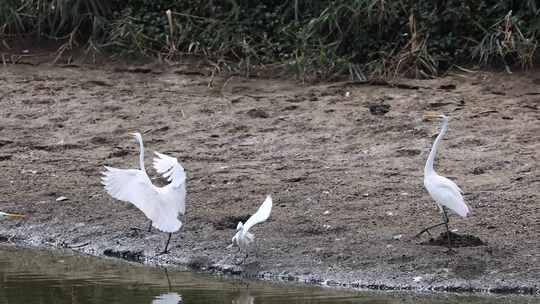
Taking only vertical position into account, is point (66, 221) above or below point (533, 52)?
below

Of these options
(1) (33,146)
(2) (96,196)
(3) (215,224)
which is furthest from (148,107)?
(3) (215,224)

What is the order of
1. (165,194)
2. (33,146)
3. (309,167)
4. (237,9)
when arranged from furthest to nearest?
(237,9)
(33,146)
(309,167)
(165,194)

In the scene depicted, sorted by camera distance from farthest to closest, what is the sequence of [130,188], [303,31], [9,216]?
[303,31]
[9,216]
[130,188]

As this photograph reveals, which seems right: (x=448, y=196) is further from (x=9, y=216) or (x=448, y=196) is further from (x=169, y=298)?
(x=9, y=216)

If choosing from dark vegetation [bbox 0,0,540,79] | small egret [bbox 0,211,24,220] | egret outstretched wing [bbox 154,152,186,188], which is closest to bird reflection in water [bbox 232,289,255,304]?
egret outstretched wing [bbox 154,152,186,188]

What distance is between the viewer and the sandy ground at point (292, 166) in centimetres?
791

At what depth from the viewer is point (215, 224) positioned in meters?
8.66

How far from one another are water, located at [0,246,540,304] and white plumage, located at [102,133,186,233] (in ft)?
1.13

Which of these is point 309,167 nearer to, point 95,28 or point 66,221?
point 66,221

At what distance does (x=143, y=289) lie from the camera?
25.0 ft

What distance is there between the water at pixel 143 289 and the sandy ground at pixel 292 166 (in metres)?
0.18

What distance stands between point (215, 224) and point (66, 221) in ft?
3.97

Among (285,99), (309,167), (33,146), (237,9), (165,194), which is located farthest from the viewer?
(237,9)

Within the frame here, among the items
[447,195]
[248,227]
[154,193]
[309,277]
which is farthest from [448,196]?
[154,193]
